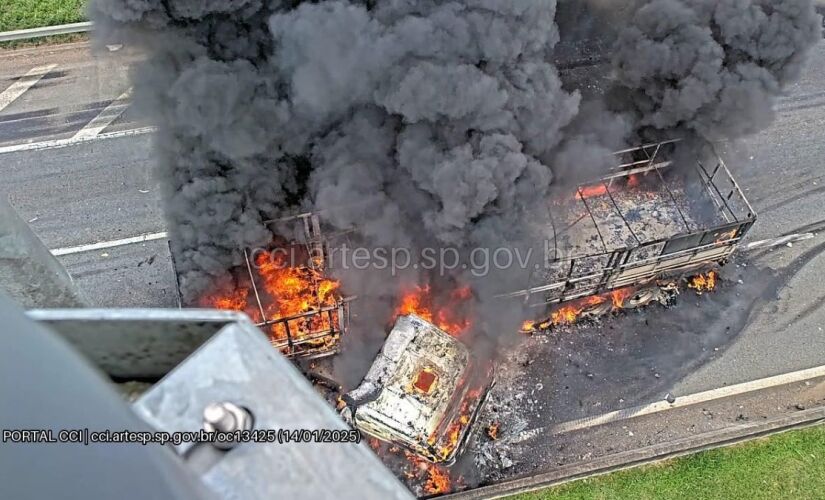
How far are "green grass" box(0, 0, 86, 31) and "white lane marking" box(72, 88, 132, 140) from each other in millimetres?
2427

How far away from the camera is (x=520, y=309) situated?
11.1 m

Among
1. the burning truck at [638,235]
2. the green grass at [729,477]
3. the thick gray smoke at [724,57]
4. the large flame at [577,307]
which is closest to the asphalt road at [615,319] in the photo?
the large flame at [577,307]

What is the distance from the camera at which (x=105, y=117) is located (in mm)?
13844

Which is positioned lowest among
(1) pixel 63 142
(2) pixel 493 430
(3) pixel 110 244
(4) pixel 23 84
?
(2) pixel 493 430

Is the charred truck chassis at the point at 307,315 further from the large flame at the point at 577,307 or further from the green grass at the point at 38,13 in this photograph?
the green grass at the point at 38,13

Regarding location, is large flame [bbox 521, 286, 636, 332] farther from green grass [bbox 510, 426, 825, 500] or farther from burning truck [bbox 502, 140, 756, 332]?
green grass [bbox 510, 426, 825, 500]

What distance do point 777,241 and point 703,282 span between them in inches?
72.2

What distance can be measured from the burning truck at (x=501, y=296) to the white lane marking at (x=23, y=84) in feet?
22.3

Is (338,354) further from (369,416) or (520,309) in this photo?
(520,309)

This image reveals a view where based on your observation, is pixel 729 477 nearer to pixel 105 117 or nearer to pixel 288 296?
pixel 288 296

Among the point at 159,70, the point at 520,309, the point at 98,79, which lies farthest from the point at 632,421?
the point at 98,79

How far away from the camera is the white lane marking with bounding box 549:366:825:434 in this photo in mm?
10773

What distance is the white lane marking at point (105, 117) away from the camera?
13.6 m

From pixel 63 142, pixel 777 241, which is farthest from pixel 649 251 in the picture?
pixel 63 142
